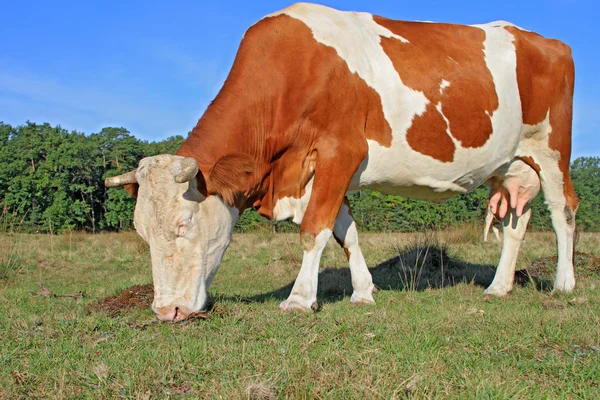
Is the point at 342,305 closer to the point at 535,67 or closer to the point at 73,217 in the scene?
the point at 535,67

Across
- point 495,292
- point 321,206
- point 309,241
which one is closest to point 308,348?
point 309,241

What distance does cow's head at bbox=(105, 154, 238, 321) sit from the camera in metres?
4.46

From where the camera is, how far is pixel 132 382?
2.67 metres

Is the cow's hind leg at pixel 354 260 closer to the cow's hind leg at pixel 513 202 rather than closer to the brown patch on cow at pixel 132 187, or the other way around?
the cow's hind leg at pixel 513 202

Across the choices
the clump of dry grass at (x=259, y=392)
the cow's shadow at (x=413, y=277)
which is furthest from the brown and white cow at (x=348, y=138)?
the clump of dry grass at (x=259, y=392)

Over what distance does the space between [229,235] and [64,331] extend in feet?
5.54

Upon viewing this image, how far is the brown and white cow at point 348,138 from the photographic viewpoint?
4672 millimetres

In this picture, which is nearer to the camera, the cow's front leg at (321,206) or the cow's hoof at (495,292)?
the cow's front leg at (321,206)

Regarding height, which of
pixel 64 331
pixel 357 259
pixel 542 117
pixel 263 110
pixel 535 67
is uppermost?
pixel 535 67

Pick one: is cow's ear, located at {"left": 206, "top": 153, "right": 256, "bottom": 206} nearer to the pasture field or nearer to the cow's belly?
the pasture field

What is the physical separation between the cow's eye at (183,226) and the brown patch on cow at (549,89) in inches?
178

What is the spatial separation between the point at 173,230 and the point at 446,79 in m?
3.57

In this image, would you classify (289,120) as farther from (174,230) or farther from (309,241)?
(174,230)

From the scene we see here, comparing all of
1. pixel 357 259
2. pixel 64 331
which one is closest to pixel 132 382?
pixel 64 331
